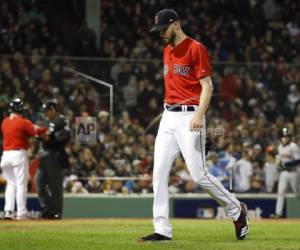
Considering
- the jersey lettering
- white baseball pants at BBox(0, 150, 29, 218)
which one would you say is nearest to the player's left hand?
the jersey lettering

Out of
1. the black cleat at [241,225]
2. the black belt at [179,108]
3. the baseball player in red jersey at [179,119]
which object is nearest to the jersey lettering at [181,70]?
the baseball player in red jersey at [179,119]

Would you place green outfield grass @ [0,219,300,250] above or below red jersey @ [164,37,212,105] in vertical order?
below

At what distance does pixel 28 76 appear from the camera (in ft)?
61.7

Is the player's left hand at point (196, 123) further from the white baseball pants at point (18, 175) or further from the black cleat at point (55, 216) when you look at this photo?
the black cleat at point (55, 216)

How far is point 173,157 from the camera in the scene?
977 centimetres

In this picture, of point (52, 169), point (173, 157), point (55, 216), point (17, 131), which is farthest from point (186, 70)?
point (55, 216)

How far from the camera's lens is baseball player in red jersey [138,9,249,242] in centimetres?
967

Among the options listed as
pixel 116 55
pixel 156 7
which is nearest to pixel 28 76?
pixel 116 55

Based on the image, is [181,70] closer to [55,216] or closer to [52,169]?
[52,169]

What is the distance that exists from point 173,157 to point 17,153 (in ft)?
23.2

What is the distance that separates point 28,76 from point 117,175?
2.67m

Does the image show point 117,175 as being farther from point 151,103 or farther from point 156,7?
point 156,7

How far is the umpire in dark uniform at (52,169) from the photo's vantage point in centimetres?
1652

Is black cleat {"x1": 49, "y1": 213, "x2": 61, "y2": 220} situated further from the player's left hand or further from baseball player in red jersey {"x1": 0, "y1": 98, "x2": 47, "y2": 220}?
the player's left hand
